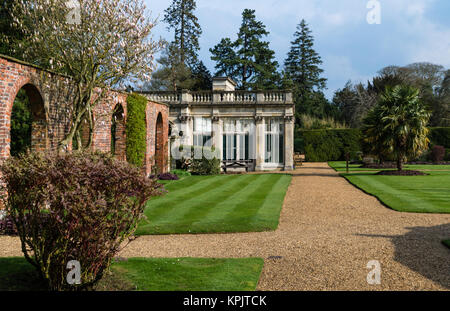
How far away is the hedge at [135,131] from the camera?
609 inches

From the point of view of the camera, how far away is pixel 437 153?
30766 mm

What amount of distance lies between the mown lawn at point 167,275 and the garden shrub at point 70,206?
0.54m

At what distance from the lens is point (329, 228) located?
823cm

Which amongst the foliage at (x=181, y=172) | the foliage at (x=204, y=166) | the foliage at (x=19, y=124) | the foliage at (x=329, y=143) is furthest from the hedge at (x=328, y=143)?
the foliage at (x=19, y=124)

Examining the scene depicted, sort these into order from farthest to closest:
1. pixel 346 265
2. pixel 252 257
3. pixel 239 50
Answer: pixel 239 50 < pixel 252 257 < pixel 346 265

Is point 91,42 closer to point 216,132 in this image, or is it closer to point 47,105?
point 47,105

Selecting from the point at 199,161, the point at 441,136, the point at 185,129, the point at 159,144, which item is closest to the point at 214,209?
the point at 159,144

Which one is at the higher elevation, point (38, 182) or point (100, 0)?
point (100, 0)

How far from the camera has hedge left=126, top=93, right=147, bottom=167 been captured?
15.5 meters

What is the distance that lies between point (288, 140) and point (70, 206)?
2086cm

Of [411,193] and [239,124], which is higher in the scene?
[239,124]

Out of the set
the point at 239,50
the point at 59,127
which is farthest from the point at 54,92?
the point at 239,50
